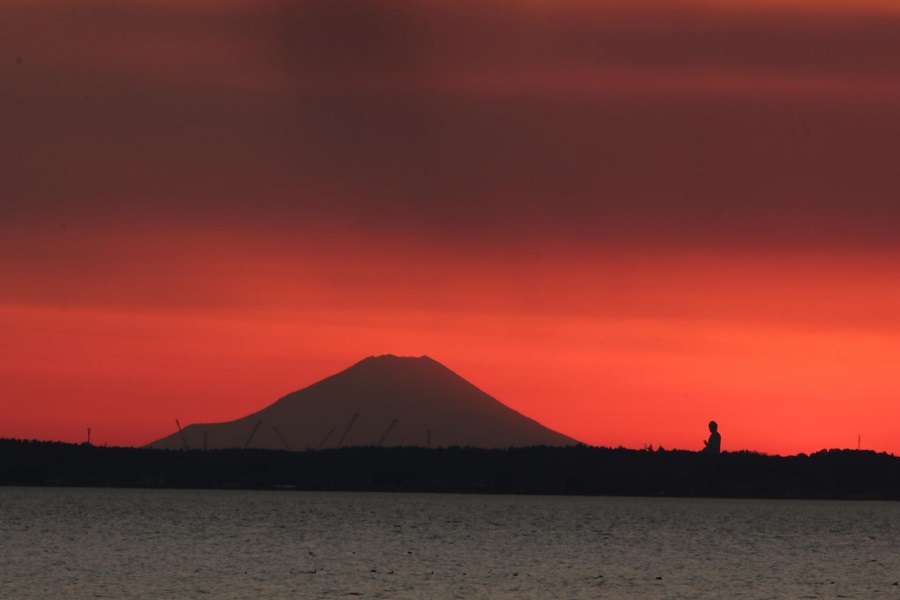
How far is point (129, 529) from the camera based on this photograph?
199m

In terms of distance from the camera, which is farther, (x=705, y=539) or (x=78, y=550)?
(x=705, y=539)

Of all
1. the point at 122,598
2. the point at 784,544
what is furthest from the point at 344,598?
the point at 784,544

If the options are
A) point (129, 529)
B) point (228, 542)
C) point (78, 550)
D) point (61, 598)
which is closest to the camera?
point (61, 598)

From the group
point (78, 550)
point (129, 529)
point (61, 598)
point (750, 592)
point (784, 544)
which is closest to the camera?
point (61, 598)

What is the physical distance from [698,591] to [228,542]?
7103cm

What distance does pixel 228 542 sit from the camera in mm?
165500

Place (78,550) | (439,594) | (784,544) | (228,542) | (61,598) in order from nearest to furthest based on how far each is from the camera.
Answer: (61,598), (439,594), (78,550), (228,542), (784,544)

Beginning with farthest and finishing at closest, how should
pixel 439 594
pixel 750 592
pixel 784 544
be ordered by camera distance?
pixel 784 544
pixel 750 592
pixel 439 594

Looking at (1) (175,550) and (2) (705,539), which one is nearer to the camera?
(1) (175,550)

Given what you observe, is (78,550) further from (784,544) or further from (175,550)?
(784,544)

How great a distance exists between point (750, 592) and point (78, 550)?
2743 inches

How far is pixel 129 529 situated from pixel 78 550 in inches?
2121

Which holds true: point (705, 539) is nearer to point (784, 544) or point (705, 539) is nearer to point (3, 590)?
point (784, 544)

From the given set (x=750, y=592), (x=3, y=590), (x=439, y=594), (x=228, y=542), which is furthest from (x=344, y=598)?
(x=228, y=542)
